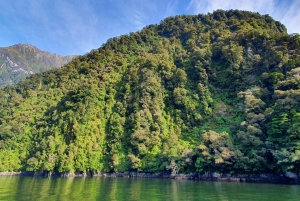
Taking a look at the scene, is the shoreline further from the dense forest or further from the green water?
the green water

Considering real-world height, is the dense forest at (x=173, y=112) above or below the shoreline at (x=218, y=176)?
above

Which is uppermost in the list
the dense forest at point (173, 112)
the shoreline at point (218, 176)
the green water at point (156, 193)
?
the dense forest at point (173, 112)

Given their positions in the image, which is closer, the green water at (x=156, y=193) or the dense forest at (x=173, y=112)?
the green water at (x=156, y=193)

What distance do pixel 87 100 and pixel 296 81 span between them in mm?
56392

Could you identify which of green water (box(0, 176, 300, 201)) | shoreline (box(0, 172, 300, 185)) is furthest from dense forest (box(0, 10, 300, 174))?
green water (box(0, 176, 300, 201))

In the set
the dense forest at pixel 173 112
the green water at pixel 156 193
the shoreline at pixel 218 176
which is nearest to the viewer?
the green water at pixel 156 193

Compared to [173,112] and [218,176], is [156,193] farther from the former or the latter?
[173,112]

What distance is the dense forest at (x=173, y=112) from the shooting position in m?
44.1

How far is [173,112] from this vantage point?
2815 inches

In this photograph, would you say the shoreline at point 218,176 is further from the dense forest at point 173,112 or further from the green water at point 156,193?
the green water at point 156,193

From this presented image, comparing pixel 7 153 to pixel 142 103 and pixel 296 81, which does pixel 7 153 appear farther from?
pixel 296 81

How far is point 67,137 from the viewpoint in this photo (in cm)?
6900

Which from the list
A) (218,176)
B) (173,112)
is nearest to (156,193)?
(218,176)

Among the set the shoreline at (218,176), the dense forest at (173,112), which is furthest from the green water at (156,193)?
the dense forest at (173,112)
